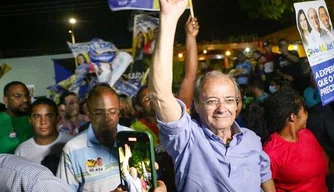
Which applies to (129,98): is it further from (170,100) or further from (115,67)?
(170,100)

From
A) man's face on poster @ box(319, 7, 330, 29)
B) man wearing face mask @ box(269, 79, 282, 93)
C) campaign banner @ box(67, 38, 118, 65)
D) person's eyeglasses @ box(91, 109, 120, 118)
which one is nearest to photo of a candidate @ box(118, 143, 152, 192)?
person's eyeglasses @ box(91, 109, 120, 118)

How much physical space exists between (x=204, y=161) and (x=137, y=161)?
0.44m

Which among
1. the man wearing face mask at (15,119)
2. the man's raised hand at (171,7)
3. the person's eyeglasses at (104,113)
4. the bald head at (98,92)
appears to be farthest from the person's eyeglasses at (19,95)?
the man's raised hand at (171,7)

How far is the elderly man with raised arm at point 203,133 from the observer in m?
2.21

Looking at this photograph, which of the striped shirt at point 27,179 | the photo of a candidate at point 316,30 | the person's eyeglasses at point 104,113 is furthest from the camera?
the photo of a candidate at point 316,30

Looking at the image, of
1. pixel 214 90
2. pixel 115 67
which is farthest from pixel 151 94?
pixel 115 67

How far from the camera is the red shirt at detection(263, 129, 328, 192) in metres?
3.36

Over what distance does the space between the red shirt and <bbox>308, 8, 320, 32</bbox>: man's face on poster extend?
109cm

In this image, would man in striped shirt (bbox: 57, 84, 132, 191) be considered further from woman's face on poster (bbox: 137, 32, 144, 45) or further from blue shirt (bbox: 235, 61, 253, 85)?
blue shirt (bbox: 235, 61, 253, 85)

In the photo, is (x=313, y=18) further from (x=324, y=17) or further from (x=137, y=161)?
(x=137, y=161)

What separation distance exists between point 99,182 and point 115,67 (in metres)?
5.33

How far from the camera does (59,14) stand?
24.0 m

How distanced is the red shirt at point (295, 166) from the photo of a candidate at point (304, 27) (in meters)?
0.90

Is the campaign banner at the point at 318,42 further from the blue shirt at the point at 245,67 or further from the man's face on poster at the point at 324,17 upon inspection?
the blue shirt at the point at 245,67
